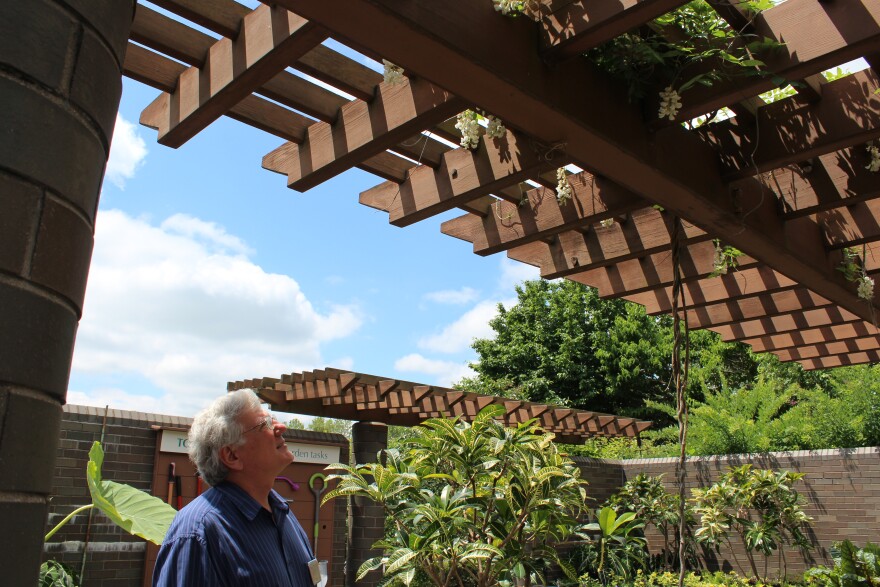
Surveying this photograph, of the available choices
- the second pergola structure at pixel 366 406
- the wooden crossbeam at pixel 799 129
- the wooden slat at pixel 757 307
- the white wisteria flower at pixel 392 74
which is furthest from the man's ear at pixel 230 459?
the second pergola structure at pixel 366 406

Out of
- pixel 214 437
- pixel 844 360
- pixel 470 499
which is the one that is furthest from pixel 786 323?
pixel 214 437

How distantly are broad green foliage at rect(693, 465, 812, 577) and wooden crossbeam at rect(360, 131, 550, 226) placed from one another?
604 cm

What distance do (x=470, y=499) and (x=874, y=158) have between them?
249cm

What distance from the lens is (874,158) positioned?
102 inches

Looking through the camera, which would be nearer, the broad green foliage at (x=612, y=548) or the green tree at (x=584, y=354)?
the broad green foliage at (x=612, y=548)

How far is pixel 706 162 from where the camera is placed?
98.8 inches

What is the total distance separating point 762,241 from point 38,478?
2.67 meters

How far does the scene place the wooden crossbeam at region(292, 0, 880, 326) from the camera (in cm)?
159

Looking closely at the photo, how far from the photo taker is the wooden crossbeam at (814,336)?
454 cm

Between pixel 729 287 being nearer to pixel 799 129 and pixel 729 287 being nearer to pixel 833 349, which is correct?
pixel 799 129

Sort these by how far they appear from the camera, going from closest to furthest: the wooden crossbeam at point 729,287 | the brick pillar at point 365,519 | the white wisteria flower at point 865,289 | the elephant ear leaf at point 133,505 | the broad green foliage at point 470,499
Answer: the elephant ear leaf at point 133,505, the white wisteria flower at point 865,289, the broad green foliage at point 470,499, the wooden crossbeam at point 729,287, the brick pillar at point 365,519

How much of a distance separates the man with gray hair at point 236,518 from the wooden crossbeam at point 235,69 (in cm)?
88

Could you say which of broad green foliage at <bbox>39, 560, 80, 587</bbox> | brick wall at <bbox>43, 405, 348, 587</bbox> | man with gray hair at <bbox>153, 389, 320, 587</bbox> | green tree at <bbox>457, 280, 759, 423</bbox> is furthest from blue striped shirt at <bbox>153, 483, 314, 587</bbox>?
green tree at <bbox>457, 280, 759, 423</bbox>

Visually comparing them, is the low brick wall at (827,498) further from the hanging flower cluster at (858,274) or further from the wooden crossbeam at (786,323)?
the hanging flower cluster at (858,274)
